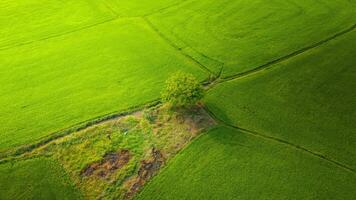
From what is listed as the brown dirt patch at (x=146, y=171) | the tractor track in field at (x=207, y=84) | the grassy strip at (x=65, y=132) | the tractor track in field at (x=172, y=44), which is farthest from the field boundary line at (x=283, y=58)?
the brown dirt patch at (x=146, y=171)

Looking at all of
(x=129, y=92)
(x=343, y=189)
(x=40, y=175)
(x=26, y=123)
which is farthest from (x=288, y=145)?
(x=26, y=123)

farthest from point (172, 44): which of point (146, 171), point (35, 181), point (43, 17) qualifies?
point (35, 181)

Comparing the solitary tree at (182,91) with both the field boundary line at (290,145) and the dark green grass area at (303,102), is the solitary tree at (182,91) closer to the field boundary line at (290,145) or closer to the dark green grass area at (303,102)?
the field boundary line at (290,145)

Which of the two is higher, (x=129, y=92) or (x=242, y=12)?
(x=242, y=12)

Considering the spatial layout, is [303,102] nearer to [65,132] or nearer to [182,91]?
[182,91]

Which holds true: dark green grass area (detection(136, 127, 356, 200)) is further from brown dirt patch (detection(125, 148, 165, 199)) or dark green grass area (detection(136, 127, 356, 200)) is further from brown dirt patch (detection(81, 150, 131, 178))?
brown dirt patch (detection(81, 150, 131, 178))

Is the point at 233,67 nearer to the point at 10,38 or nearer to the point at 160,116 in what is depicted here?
the point at 160,116
